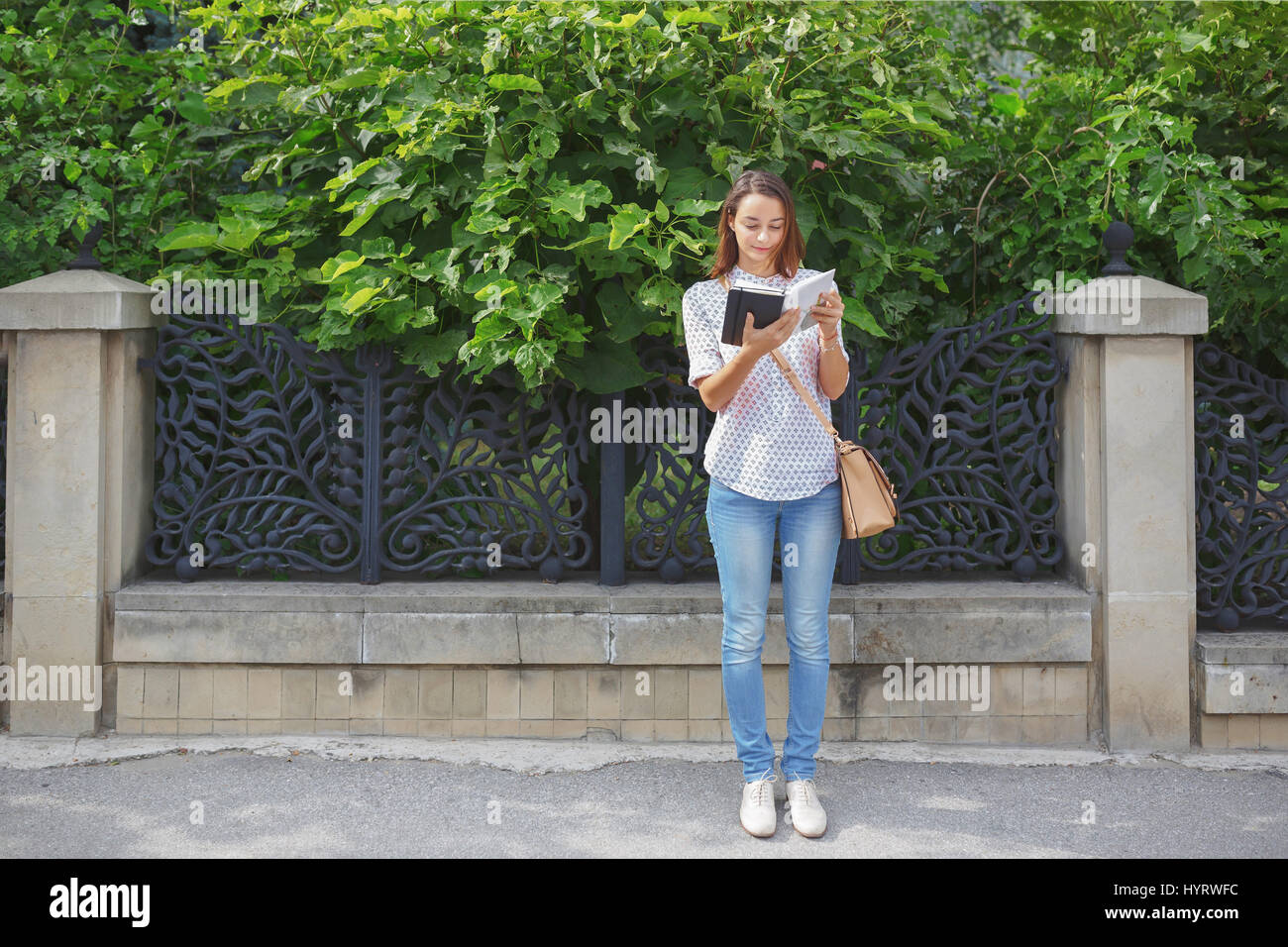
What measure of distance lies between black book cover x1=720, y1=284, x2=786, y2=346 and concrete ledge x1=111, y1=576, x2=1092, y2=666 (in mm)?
1662

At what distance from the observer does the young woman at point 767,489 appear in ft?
13.7

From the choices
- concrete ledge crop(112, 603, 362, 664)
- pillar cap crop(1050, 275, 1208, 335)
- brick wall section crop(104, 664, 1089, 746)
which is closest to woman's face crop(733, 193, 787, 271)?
pillar cap crop(1050, 275, 1208, 335)

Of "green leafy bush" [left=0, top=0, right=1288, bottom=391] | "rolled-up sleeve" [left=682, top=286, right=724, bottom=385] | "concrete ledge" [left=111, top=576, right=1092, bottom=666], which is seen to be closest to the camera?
"rolled-up sleeve" [left=682, top=286, right=724, bottom=385]

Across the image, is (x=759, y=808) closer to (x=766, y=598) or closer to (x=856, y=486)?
(x=766, y=598)

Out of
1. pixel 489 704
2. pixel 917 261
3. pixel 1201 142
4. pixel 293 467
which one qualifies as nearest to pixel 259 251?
pixel 293 467

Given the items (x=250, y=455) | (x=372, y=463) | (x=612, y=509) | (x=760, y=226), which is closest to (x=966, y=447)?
(x=612, y=509)

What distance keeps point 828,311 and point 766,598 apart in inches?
38.1

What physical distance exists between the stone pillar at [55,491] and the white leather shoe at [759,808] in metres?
2.83

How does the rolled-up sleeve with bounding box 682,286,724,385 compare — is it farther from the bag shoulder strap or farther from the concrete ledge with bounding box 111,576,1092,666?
the concrete ledge with bounding box 111,576,1092,666

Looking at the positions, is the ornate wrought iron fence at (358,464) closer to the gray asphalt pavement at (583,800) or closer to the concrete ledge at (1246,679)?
the gray asphalt pavement at (583,800)

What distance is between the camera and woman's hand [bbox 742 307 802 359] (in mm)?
3832

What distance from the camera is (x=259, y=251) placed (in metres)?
5.77

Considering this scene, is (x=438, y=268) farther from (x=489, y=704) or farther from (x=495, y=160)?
(x=489, y=704)

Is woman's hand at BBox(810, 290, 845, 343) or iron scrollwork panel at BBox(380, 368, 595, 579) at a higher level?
woman's hand at BBox(810, 290, 845, 343)
